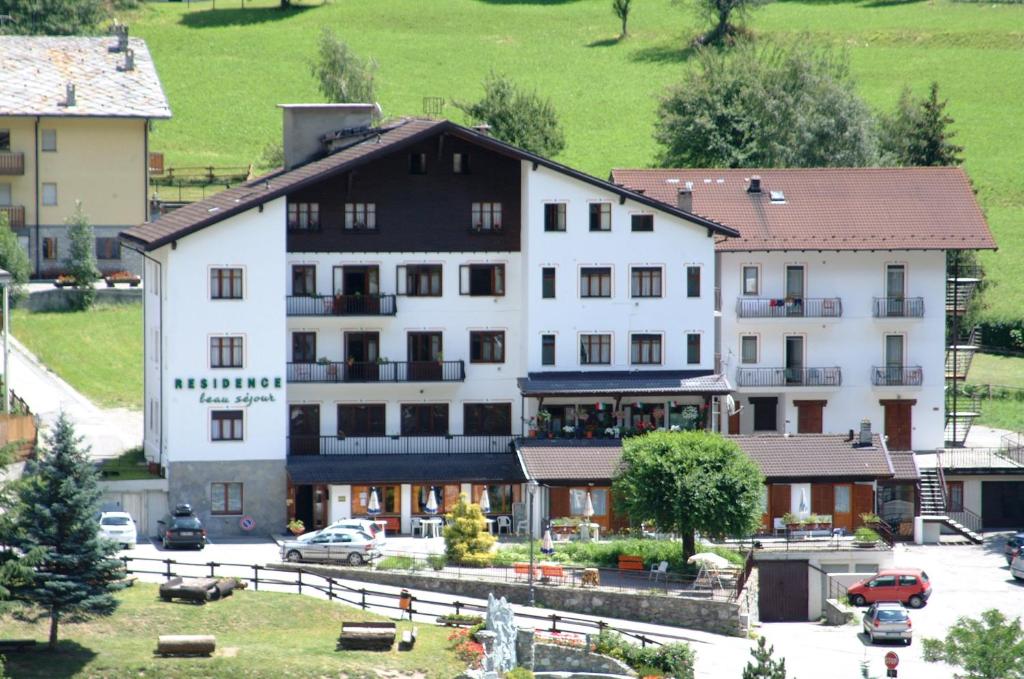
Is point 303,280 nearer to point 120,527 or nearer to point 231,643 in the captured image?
point 120,527

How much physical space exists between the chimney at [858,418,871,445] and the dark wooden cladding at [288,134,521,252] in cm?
1438

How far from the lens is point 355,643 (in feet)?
212

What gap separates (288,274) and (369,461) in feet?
24.4

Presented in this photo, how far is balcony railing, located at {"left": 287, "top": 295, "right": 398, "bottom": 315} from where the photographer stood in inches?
3258

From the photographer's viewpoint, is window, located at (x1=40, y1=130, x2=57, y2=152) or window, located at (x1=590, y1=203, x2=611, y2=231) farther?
Result: window, located at (x1=40, y1=130, x2=57, y2=152)

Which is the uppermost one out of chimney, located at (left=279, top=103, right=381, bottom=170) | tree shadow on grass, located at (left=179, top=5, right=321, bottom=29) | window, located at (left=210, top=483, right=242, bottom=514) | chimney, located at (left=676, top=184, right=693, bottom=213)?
tree shadow on grass, located at (left=179, top=5, right=321, bottom=29)

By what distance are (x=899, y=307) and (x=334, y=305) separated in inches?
920

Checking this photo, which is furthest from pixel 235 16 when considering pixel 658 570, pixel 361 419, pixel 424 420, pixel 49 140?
pixel 658 570

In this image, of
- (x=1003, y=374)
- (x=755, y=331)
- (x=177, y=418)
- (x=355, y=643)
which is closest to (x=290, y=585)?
(x=355, y=643)

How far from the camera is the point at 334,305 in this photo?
82.9 m

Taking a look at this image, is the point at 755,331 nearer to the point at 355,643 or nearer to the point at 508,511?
the point at 508,511

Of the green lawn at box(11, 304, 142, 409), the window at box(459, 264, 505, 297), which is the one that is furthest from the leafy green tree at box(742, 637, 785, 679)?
the green lawn at box(11, 304, 142, 409)

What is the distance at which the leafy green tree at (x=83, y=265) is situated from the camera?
348ft

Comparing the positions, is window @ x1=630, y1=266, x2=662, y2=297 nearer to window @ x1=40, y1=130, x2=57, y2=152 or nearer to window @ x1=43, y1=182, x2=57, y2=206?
window @ x1=43, y1=182, x2=57, y2=206
